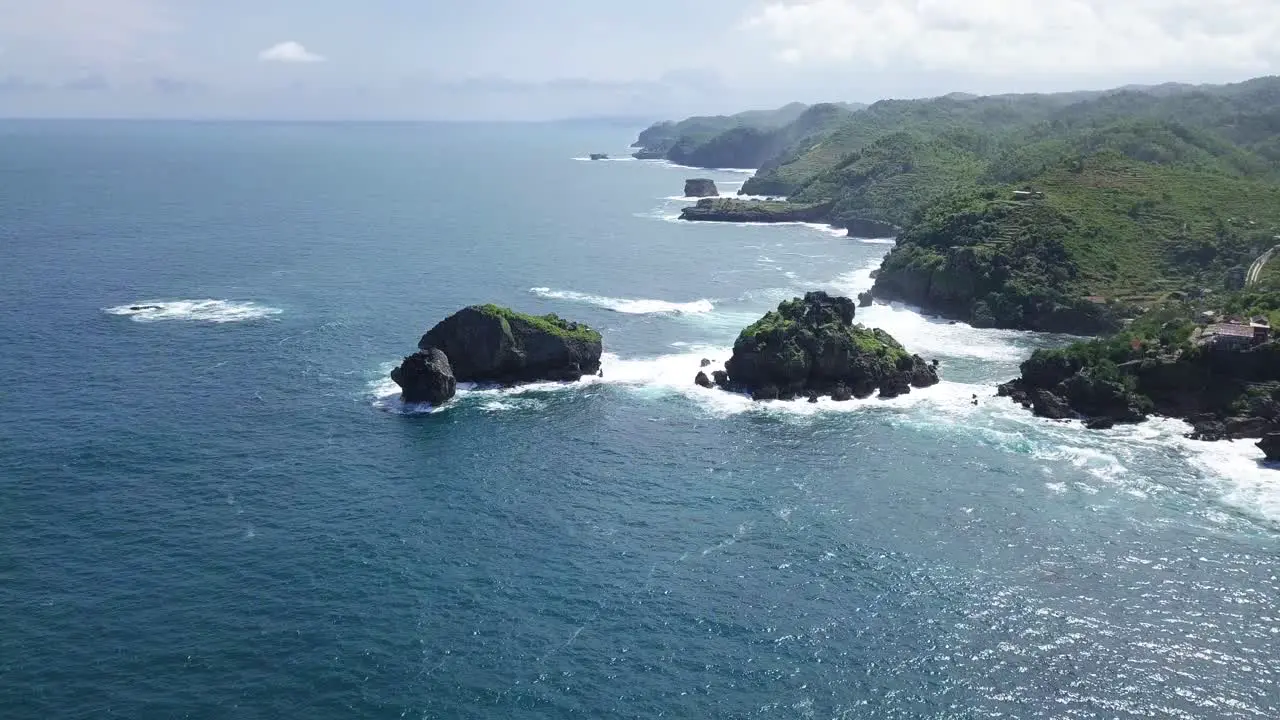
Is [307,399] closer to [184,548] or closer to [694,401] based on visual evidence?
[184,548]

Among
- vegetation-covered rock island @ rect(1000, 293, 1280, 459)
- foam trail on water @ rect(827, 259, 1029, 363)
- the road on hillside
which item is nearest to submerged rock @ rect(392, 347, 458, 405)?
foam trail on water @ rect(827, 259, 1029, 363)

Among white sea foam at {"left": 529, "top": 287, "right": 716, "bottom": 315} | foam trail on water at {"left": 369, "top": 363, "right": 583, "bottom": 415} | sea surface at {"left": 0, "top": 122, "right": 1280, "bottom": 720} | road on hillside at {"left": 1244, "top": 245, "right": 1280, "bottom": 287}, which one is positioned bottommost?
sea surface at {"left": 0, "top": 122, "right": 1280, "bottom": 720}

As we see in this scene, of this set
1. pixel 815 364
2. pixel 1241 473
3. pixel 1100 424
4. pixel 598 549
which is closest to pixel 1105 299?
pixel 1100 424

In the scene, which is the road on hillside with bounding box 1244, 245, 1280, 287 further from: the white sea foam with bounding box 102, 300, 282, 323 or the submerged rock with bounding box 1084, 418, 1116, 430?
the white sea foam with bounding box 102, 300, 282, 323

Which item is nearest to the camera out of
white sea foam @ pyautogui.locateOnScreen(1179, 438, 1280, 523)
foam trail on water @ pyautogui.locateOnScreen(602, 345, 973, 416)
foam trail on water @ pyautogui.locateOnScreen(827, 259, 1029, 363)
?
white sea foam @ pyautogui.locateOnScreen(1179, 438, 1280, 523)

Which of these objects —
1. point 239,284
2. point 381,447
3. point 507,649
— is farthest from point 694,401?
point 239,284

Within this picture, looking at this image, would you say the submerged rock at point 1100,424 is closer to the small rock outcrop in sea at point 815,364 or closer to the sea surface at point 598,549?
the sea surface at point 598,549
